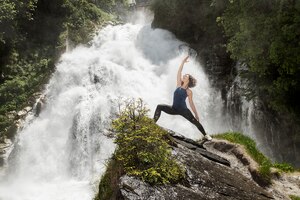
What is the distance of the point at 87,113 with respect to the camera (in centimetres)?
1978

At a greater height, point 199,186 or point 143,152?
Result: point 143,152

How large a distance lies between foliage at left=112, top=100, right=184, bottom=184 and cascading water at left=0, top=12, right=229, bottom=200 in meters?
9.42

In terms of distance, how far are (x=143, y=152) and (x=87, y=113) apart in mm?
13965

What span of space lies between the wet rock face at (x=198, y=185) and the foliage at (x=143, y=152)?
0.15 meters

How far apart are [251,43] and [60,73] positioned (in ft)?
44.8

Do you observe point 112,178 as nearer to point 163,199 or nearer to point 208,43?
point 163,199

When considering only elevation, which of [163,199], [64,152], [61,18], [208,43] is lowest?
[163,199]

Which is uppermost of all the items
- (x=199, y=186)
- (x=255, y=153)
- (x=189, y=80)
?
(x=189, y=80)

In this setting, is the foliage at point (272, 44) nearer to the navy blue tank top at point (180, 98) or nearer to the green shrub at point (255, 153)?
the green shrub at point (255, 153)

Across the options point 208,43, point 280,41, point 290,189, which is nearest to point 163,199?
point 290,189

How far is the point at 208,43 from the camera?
2231 centimetres

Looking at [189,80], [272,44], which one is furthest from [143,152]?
[272,44]

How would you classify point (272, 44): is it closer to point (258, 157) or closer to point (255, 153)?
point (255, 153)

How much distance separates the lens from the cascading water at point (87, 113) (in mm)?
17828
